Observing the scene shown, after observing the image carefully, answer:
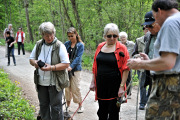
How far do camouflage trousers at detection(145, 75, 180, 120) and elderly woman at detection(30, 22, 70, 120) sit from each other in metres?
1.84

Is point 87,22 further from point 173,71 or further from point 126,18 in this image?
point 173,71

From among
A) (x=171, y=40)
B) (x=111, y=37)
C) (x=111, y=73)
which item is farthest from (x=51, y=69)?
(x=171, y=40)

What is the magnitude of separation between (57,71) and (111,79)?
987 millimetres

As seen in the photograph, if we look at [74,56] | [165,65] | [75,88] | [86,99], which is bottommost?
[86,99]

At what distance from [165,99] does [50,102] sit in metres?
2.26

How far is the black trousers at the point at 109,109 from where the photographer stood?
12.3ft

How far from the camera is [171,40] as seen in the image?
2.07 meters

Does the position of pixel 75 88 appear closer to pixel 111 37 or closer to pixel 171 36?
pixel 111 37

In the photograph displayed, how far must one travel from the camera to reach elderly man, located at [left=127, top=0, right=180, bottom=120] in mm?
2068

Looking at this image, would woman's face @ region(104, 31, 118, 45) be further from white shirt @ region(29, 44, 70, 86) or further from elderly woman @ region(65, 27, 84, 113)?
elderly woman @ region(65, 27, 84, 113)

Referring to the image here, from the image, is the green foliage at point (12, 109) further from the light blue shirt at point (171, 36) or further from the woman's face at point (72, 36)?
the light blue shirt at point (171, 36)

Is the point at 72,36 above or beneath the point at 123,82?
above

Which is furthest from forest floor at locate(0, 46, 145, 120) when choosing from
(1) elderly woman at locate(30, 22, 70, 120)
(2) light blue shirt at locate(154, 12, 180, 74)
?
(2) light blue shirt at locate(154, 12, 180, 74)

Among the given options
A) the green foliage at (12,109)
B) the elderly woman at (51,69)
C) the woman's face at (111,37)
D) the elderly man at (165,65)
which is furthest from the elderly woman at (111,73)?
the green foliage at (12,109)
